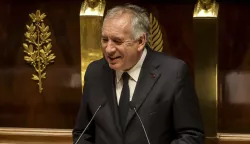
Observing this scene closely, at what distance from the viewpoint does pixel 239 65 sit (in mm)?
2311

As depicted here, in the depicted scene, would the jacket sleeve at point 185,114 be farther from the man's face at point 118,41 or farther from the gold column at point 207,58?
the gold column at point 207,58

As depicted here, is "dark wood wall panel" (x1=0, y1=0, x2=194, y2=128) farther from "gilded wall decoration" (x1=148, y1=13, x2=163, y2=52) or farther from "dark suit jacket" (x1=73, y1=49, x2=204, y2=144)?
"dark suit jacket" (x1=73, y1=49, x2=204, y2=144)

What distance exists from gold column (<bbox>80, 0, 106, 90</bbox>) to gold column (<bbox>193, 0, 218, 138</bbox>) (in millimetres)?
378

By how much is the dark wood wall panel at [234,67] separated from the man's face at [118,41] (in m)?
0.67

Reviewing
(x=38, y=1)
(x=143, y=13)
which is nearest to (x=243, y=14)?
(x=143, y=13)

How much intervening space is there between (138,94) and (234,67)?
0.69 meters

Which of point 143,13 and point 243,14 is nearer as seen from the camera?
point 143,13

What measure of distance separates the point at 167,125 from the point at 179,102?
8 cm

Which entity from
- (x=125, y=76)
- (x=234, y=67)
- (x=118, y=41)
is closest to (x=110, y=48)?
(x=118, y=41)

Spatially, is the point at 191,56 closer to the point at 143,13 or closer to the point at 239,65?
the point at 239,65

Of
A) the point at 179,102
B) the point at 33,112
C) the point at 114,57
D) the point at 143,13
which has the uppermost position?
the point at 143,13

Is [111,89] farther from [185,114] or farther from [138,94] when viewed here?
[185,114]

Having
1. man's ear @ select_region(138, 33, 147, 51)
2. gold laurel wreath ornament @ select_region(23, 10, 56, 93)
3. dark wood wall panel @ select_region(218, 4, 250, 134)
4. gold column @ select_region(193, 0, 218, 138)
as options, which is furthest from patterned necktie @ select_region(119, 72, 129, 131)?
gold laurel wreath ornament @ select_region(23, 10, 56, 93)

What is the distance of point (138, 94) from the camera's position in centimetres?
174
